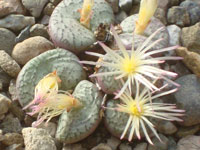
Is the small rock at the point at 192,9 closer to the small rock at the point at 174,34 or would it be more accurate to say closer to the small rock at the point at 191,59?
the small rock at the point at 174,34

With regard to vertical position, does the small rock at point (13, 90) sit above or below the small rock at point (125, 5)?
below

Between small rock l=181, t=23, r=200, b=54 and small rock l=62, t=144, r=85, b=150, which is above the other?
small rock l=181, t=23, r=200, b=54

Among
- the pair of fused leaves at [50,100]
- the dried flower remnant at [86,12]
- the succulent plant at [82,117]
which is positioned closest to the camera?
the pair of fused leaves at [50,100]

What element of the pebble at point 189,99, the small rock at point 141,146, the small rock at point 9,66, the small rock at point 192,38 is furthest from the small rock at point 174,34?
the small rock at point 9,66

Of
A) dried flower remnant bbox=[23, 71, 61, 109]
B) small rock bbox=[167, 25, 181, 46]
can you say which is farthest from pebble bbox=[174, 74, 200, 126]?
dried flower remnant bbox=[23, 71, 61, 109]

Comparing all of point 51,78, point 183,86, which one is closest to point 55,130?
point 51,78

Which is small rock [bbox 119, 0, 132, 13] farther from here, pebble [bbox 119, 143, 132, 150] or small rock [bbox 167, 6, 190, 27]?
pebble [bbox 119, 143, 132, 150]
